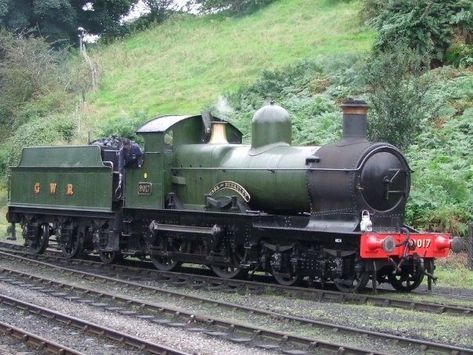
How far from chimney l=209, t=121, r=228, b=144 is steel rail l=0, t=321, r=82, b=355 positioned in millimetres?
6795

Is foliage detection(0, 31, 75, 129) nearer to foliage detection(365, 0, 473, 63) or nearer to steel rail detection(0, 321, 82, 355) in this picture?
foliage detection(365, 0, 473, 63)

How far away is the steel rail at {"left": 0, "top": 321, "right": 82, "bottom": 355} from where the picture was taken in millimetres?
8953

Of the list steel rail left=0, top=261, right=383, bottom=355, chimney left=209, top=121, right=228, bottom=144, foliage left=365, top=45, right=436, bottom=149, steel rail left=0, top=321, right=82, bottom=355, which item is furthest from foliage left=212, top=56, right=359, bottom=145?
steel rail left=0, top=321, right=82, bottom=355

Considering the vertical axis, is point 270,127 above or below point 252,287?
above

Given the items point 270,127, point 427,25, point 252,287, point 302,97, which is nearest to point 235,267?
point 252,287

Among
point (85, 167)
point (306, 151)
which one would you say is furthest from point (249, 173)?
point (85, 167)

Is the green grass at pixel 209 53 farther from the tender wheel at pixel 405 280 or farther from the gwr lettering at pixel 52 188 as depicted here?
the tender wheel at pixel 405 280

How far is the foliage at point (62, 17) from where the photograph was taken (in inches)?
1902

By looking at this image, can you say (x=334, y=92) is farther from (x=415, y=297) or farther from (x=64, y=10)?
(x=64, y=10)

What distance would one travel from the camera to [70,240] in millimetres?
18797

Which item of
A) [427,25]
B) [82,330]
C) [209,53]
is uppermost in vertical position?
[209,53]

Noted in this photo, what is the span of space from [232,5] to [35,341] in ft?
152

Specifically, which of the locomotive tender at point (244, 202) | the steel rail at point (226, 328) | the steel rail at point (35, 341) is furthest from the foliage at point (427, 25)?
the steel rail at point (35, 341)

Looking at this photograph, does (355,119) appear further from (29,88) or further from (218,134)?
(29,88)
